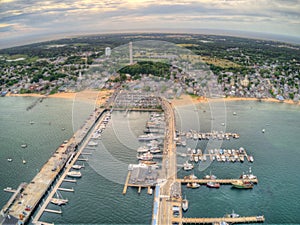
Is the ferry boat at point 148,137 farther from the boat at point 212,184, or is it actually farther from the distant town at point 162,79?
the distant town at point 162,79

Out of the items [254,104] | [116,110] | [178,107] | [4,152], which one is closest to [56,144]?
[4,152]

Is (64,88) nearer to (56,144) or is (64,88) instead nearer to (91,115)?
(91,115)

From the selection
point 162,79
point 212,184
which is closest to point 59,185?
point 212,184

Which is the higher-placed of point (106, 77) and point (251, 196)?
point (106, 77)

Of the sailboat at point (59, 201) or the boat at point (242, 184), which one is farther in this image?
the boat at point (242, 184)

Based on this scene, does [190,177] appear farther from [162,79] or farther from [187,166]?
[162,79]

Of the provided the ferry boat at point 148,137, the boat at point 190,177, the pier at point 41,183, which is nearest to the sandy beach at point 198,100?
the ferry boat at point 148,137
